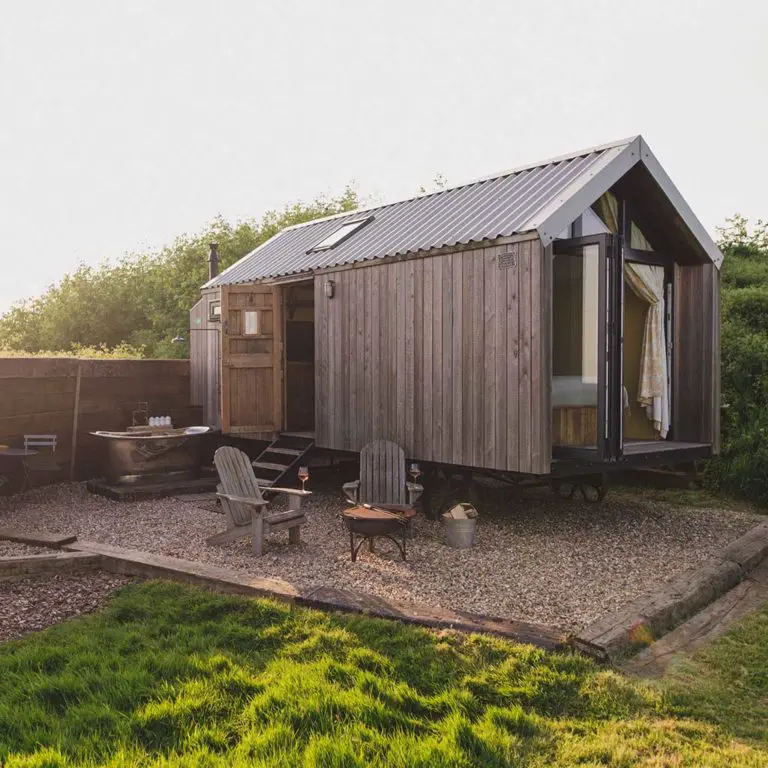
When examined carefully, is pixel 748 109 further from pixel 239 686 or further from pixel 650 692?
pixel 239 686

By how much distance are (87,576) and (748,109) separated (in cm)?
1159

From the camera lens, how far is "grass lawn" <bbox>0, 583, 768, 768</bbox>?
2801mm

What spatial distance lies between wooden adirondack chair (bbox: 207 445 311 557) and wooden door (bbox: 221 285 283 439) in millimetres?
2789

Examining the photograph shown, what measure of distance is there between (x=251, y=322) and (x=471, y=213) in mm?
3354

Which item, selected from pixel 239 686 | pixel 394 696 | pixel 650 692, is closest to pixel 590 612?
pixel 650 692

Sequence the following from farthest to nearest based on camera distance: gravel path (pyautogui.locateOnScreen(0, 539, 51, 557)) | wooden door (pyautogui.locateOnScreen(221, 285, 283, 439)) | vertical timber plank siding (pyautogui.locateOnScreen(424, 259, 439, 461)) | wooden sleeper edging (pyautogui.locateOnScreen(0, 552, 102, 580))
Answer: wooden door (pyautogui.locateOnScreen(221, 285, 283, 439)) < vertical timber plank siding (pyautogui.locateOnScreen(424, 259, 439, 461)) < gravel path (pyautogui.locateOnScreen(0, 539, 51, 557)) < wooden sleeper edging (pyautogui.locateOnScreen(0, 552, 102, 580))

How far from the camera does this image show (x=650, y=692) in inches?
134

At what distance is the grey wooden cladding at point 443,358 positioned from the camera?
6355 mm

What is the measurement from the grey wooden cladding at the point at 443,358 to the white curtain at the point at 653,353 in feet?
6.84

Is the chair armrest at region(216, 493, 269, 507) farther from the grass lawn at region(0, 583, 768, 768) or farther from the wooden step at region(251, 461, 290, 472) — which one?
the wooden step at region(251, 461, 290, 472)

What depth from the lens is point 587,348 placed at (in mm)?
6844

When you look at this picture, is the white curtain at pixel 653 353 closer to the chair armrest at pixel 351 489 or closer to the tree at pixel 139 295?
the chair armrest at pixel 351 489

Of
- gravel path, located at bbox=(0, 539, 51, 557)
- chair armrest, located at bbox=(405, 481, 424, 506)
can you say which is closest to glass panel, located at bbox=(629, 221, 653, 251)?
chair armrest, located at bbox=(405, 481, 424, 506)

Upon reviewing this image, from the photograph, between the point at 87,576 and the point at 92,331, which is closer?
the point at 87,576
